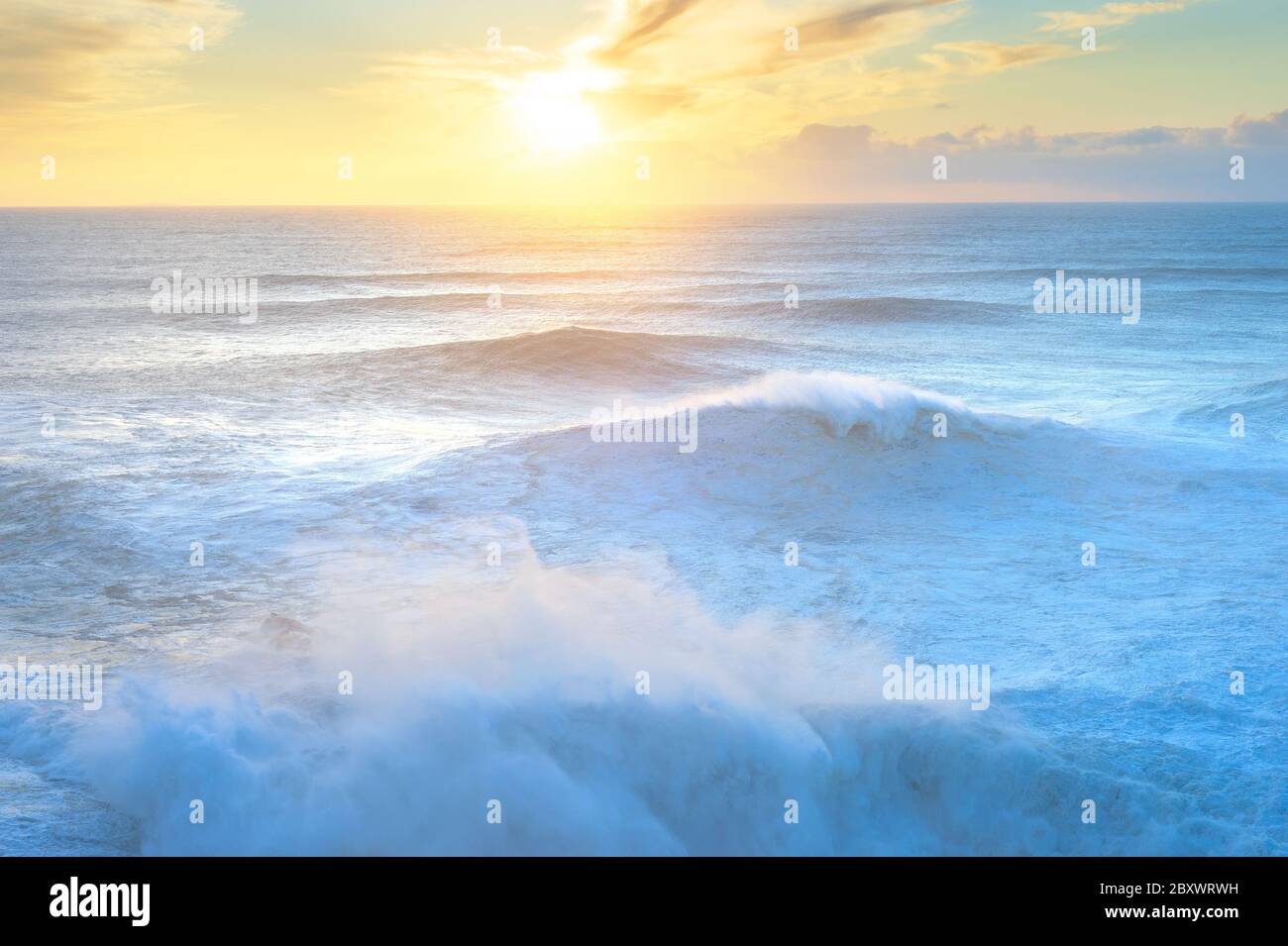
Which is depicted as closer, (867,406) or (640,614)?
(640,614)

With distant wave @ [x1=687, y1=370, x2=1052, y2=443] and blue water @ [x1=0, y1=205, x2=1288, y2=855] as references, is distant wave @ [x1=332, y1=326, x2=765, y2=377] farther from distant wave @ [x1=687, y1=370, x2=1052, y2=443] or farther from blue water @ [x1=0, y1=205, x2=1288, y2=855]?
distant wave @ [x1=687, y1=370, x2=1052, y2=443]

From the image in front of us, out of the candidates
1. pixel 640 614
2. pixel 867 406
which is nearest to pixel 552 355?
pixel 867 406

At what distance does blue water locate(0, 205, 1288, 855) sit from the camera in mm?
6293

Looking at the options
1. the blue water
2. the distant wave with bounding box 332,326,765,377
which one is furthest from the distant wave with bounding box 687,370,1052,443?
the distant wave with bounding box 332,326,765,377

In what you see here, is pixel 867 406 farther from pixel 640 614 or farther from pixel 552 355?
pixel 552 355

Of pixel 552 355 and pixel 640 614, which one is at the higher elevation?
pixel 552 355

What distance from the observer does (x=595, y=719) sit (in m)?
7.02

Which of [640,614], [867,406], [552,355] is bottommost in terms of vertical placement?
[640,614]

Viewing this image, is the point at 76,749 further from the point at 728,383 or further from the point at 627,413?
the point at 728,383

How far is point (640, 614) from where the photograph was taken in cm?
886

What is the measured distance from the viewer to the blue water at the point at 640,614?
6293 mm

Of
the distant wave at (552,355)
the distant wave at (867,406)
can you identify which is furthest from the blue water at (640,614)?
the distant wave at (552,355)

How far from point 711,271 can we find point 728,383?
106 feet
